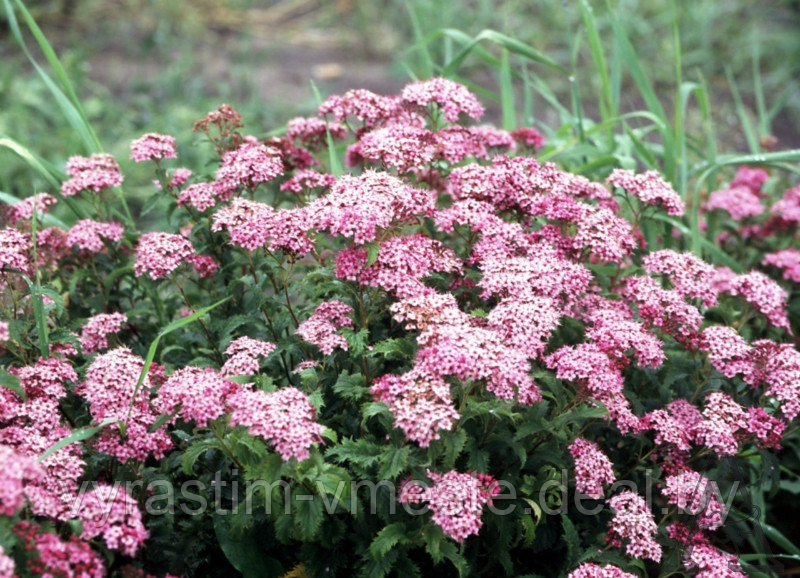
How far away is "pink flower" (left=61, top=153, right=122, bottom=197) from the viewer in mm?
3023

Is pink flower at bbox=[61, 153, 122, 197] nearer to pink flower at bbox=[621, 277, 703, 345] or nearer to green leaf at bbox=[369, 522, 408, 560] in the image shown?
green leaf at bbox=[369, 522, 408, 560]

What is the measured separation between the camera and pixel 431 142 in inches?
116

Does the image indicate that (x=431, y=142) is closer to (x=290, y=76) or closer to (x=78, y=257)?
(x=78, y=257)

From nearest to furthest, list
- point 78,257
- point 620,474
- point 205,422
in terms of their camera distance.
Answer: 1. point 205,422
2. point 620,474
3. point 78,257

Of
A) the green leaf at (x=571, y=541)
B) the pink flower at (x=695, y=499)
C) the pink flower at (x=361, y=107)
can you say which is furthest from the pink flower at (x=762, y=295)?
the pink flower at (x=361, y=107)

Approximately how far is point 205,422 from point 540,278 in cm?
110

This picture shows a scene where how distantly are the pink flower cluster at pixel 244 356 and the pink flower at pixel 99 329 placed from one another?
1.66ft

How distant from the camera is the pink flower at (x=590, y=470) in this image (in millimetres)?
2406

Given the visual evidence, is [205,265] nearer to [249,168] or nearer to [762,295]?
[249,168]

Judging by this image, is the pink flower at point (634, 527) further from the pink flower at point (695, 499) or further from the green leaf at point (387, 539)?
the green leaf at point (387, 539)

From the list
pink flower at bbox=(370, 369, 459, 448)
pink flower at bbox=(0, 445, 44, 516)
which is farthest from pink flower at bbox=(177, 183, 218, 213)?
pink flower at bbox=(0, 445, 44, 516)

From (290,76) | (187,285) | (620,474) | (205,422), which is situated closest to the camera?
(205,422)

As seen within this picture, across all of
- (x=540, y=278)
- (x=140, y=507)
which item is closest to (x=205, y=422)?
(x=140, y=507)

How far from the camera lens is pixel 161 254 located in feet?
8.73
